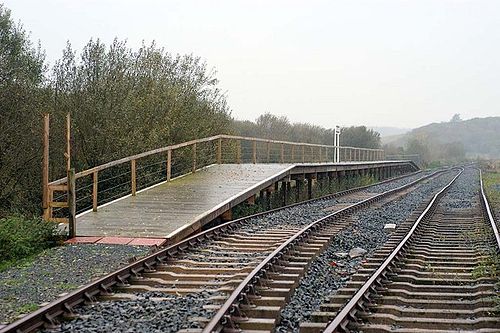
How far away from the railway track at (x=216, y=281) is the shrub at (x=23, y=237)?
2145mm

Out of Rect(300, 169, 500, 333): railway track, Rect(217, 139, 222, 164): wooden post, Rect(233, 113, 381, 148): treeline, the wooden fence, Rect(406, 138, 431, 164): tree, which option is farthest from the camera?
Rect(406, 138, 431, 164): tree

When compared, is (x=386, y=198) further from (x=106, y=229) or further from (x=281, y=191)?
(x=106, y=229)

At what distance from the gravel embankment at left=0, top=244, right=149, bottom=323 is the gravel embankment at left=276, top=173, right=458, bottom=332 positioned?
2.43m

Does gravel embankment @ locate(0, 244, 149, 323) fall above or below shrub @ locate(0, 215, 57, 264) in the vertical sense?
below

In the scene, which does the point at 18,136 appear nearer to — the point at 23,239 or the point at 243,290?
the point at 23,239

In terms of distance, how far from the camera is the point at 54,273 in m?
7.79

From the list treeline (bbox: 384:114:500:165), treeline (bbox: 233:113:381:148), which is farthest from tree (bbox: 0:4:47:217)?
treeline (bbox: 384:114:500:165)

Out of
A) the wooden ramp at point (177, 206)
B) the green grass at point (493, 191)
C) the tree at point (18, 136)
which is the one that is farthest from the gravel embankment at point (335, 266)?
the tree at point (18, 136)

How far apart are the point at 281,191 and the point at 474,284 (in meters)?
15.1

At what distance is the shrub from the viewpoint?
Answer: 895cm

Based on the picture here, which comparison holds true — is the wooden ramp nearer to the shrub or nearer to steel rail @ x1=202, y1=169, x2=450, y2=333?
the shrub

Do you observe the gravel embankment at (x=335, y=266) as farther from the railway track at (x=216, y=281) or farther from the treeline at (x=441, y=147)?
the treeline at (x=441, y=147)

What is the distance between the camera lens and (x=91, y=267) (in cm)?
808

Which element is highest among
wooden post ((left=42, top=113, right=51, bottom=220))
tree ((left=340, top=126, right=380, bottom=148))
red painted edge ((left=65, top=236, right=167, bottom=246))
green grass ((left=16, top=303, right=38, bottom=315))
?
tree ((left=340, top=126, right=380, bottom=148))
